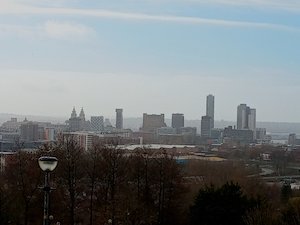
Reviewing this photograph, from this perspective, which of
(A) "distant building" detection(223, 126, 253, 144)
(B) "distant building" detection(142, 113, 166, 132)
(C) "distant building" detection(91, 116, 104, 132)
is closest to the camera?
(A) "distant building" detection(223, 126, 253, 144)

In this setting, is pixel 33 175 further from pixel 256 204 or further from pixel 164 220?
pixel 256 204

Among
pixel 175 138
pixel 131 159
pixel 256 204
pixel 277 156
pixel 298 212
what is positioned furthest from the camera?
pixel 175 138

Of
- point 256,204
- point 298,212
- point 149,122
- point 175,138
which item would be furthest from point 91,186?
point 149,122

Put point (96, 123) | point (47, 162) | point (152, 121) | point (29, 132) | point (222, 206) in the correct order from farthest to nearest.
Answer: point (96, 123)
point (152, 121)
point (29, 132)
point (222, 206)
point (47, 162)

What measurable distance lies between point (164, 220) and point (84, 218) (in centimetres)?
373

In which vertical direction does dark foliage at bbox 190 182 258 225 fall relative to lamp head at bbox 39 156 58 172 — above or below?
below

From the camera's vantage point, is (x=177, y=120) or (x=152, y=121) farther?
(x=177, y=120)

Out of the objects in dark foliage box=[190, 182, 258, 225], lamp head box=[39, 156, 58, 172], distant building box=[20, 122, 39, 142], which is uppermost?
lamp head box=[39, 156, 58, 172]

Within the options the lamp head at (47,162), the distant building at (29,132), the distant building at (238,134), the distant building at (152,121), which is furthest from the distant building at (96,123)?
the lamp head at (47,162)

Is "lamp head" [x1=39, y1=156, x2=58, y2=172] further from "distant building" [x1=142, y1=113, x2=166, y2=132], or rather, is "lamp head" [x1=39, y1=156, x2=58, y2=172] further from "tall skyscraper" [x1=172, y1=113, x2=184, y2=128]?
"tall skyscraper" [x1=172, y1=113, x2=184, y2=128]

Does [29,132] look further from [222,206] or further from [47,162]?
[47,162]

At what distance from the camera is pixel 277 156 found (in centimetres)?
7656

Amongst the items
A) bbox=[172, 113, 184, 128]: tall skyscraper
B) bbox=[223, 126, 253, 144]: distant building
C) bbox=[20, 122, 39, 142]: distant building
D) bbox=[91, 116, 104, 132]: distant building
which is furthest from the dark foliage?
bbox=[172, 113, 184, 128]: tall skyscraper

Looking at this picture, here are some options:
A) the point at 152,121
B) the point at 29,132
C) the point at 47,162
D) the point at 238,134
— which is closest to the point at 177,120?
the point at 152,121
